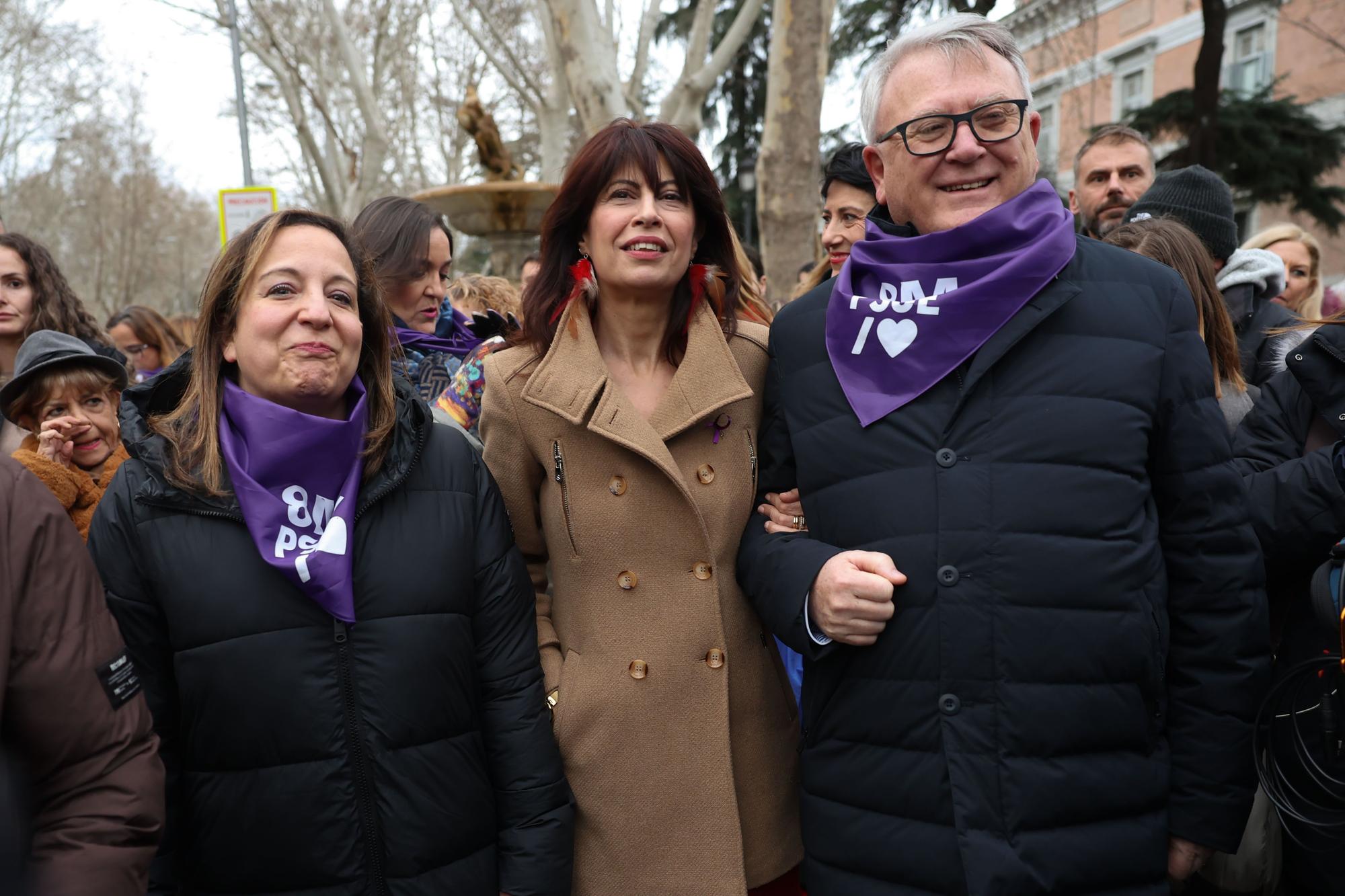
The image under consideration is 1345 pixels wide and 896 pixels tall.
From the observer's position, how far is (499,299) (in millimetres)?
4441

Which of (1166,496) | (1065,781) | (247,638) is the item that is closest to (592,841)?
(247,638)

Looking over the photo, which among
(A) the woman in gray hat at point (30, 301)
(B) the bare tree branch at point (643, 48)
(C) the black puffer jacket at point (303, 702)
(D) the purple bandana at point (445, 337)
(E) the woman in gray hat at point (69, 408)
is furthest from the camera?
(B) the bare tree branch at point (643, 48)

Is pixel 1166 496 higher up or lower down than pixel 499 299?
lower down

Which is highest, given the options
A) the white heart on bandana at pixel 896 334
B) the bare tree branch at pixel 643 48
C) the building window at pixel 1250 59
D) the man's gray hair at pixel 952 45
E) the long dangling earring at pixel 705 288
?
the building window at pixel 1250 59

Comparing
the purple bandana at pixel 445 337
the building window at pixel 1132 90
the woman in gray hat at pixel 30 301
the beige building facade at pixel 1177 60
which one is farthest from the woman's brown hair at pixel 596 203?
the building window at pixel 1132 90

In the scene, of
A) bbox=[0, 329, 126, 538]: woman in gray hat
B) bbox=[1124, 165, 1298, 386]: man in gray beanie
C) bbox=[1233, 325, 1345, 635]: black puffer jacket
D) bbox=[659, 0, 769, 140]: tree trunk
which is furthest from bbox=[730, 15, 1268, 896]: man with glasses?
bbox=[659, 0, 769, 140]: tree trunk

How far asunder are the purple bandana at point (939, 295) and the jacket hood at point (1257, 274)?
6.29ft

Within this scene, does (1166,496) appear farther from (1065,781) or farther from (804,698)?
(804,698)

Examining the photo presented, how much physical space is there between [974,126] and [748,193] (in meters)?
17.4

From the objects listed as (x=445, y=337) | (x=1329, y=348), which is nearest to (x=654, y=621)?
(x=1329, y=348)

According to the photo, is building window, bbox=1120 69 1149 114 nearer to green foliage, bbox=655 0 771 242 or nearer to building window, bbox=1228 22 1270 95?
building window, bbox=1228 22 1270 95

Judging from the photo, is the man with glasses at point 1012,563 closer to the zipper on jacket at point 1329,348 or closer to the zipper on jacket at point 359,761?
the zipper on jacket at point 1329,348

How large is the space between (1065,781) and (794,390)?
93 centimetres

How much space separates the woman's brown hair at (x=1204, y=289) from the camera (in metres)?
3.02
